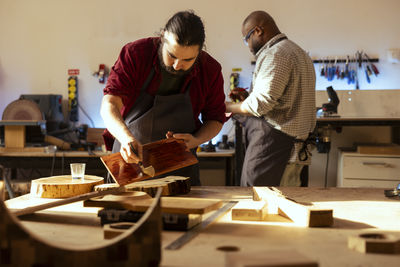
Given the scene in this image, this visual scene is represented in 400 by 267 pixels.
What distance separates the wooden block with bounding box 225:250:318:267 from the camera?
68cm

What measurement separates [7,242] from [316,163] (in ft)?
13.6

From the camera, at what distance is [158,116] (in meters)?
1.88

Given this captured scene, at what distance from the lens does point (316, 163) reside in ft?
15.0

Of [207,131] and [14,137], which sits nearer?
[207,131]

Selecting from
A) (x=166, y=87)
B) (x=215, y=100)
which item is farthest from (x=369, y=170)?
(x=166, y=87)

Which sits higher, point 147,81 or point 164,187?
point 147,81

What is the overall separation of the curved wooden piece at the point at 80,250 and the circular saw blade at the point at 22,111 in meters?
3.75

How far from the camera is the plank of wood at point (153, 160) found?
5.01 feet

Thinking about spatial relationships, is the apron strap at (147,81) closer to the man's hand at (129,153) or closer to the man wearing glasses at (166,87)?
the man wearing glasses at (166,87)

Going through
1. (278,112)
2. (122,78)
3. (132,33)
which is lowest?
(278,112)

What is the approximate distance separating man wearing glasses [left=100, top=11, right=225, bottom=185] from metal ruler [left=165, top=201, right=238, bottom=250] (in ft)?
1.65

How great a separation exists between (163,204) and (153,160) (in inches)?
20.8

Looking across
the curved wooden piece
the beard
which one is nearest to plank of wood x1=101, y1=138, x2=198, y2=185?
the beard

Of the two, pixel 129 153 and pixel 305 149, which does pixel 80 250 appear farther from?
pixel 305 149
